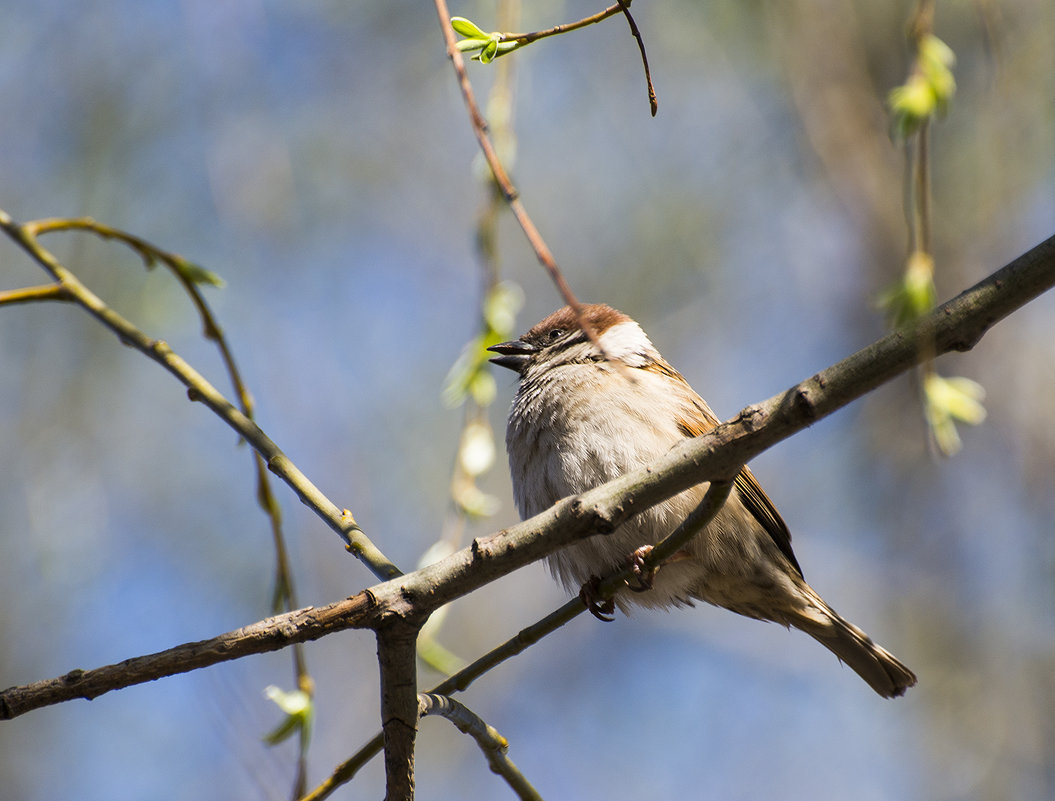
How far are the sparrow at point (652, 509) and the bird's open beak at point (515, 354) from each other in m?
0.26

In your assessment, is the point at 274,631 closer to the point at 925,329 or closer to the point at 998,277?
the point at 925,329

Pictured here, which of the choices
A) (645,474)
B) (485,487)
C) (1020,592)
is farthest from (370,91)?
(1020,592)

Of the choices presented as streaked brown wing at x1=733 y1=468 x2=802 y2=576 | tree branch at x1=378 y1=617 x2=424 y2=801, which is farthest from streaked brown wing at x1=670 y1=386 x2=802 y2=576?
tree branch at x1=378 y1=617 x2=424 y2=801

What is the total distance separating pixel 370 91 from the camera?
23.5 feet

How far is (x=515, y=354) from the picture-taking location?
4.67 meters

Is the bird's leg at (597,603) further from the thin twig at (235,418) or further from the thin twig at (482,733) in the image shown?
the thin twig at (235,418)

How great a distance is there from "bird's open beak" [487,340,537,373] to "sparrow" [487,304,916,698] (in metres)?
0.26

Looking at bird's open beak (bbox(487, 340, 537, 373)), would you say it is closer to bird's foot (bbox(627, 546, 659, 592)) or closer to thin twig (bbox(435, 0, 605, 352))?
bird's foot (bbox(627, 546, 659, 592))

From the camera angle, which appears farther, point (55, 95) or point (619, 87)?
point (619, 87)

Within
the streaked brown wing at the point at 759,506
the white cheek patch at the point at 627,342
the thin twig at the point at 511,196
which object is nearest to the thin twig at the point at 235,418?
the thin twig at the point at 511,196

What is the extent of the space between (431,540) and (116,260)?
3.52 meters

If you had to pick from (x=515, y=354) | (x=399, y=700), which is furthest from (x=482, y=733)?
(x=515, y=354)

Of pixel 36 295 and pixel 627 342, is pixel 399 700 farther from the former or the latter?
pixel 627 342

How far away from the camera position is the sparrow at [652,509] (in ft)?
12.3
